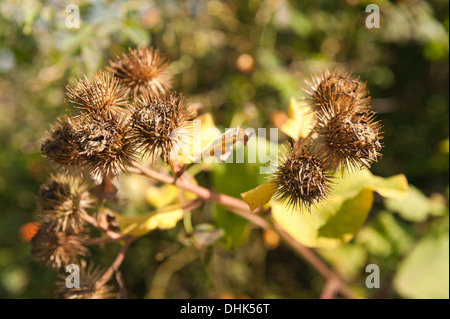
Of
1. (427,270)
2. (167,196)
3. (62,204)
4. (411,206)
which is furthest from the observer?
(411,206)

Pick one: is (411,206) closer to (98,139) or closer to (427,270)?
(427,270)


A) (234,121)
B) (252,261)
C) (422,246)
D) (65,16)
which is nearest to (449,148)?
(422,246)

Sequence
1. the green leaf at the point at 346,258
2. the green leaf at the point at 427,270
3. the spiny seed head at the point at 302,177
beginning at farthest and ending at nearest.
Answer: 1. the green leaf at the point at 346,258
2. the green leaf at the point at 427,270
3. the spiny seed head at the point at 302,177

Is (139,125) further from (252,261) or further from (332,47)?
(332,47)

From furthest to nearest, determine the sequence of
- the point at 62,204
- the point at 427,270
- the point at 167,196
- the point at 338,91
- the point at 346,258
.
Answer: the point at 346,258
the point at 427,270
the point at 167,196
the point at 62,204
the point at 338,91

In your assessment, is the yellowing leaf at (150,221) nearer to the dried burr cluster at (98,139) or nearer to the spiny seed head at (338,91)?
the dried burr cluster at (98,139)

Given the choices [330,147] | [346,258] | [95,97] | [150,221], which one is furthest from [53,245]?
[346,258]

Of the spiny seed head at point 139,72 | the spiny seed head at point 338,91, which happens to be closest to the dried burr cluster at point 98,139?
the spiny seed head at point 139,72

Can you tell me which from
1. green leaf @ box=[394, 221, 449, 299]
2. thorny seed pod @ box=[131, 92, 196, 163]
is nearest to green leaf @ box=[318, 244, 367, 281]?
green leaf @ box=[394, 221, 449, 299]
